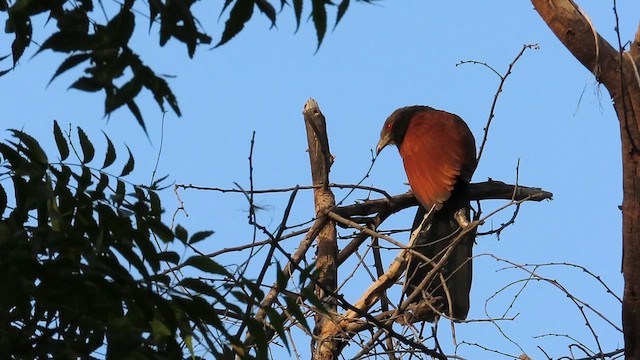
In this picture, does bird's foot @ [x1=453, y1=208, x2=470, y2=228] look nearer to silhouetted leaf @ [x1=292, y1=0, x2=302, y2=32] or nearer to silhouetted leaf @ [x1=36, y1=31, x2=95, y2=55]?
silhouetted leaf @ [x1=292, y1=0, x2=302, y2=32]

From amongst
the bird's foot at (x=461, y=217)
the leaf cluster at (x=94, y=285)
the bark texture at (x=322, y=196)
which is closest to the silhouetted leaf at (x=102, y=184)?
the leaf cluster at (x=94, y=285)

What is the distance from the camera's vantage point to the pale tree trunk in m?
3.22

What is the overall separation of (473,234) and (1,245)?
3.31m

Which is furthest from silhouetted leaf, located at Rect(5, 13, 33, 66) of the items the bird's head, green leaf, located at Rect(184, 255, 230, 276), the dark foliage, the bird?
the bird's head

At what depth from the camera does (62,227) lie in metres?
1.79

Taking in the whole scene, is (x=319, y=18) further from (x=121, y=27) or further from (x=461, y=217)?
(x=461, y=217)

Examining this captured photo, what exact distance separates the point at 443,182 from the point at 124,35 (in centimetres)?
377

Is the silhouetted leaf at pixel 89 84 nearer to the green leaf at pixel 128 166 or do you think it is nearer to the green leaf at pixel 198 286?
the green leaf at pixel 198 286

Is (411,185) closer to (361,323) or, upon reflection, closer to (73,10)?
(361,323)

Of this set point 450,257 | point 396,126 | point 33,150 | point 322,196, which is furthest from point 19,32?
point 396,126

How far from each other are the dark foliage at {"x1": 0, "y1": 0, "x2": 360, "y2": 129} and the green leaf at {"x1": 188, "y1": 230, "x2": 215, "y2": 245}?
32cm

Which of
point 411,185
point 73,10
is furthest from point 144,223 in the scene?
point 411,185

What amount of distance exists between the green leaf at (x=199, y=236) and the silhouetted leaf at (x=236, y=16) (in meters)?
0.38

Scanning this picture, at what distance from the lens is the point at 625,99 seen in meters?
3.25
